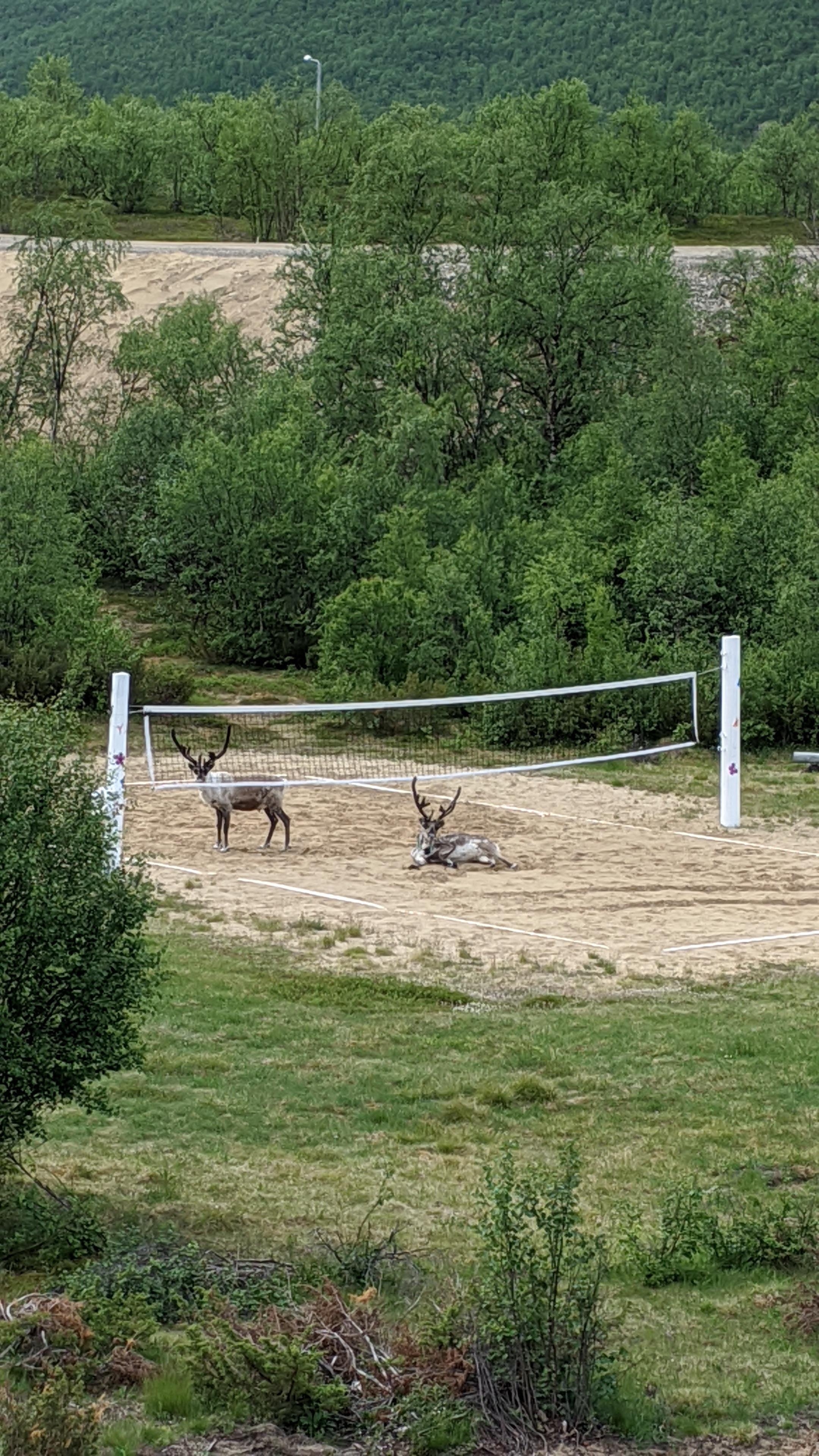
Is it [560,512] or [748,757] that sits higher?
[560,512]

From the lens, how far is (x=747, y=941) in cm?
1581

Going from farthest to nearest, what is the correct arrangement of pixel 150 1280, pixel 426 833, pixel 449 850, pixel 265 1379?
pixel 426 833 < pixel 449 850 < pixel 150 1280 < pixel 265 1379

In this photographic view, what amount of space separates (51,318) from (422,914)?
25546 mm

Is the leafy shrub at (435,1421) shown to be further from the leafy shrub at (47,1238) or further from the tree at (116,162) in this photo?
the tree at (116,162)

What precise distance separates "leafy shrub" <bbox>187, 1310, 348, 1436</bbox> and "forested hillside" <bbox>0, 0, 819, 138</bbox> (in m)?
101

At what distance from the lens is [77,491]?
116 ft

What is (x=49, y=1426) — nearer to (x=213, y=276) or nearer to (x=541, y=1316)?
(x=541, y=1316)

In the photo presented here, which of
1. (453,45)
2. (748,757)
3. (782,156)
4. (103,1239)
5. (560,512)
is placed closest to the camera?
(103,1239)

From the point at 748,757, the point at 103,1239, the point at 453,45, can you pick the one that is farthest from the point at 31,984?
the point at 453,45

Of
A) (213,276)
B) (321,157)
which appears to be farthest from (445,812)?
(321,157)

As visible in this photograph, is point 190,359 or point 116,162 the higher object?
point 116,162

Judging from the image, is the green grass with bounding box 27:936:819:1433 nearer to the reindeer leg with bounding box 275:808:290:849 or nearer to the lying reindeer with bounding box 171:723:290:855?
the lying reindeer with bounding box 171:723:290:855

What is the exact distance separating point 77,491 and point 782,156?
31159mm

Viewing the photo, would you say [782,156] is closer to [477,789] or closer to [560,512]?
[560,512]
